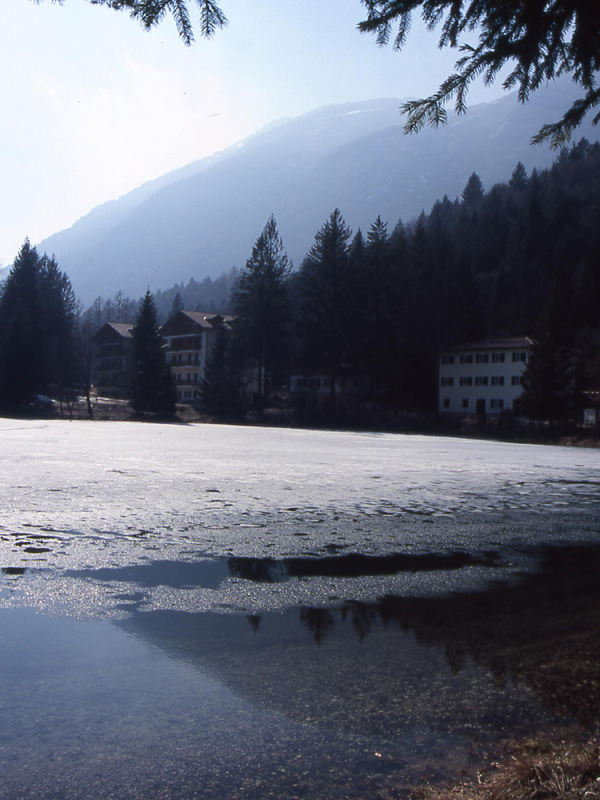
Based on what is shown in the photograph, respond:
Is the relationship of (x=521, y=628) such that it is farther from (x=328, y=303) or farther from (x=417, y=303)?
(x=417, y=303)

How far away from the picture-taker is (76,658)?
→ 4266 mm

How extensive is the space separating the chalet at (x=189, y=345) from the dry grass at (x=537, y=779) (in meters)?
103

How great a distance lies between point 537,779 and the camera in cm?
266

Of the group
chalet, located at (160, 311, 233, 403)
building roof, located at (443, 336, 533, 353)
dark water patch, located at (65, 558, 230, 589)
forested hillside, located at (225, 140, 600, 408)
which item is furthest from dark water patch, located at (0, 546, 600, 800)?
chalet, located at (160, 311, 233, 403)

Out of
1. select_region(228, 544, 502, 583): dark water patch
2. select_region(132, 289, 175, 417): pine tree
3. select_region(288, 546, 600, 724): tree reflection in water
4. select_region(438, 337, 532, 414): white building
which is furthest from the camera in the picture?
select_region(132, 289, 175, 417): pine tree

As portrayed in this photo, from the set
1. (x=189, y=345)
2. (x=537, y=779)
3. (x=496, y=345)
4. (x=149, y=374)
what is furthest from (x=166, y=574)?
(x=189, y=345)

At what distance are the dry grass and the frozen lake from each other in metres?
0.21

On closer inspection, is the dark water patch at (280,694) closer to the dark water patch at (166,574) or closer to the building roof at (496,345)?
the dark water patch at (166,574)

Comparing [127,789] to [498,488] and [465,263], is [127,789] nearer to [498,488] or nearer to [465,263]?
[498,488]

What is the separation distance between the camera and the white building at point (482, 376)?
7675 cm

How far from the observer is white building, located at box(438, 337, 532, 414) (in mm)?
76750

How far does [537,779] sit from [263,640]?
2383 millimetres

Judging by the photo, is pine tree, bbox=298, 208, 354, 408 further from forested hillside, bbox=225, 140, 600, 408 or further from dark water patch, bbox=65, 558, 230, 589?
dark water patch, bbox=65, 558, 230, 589

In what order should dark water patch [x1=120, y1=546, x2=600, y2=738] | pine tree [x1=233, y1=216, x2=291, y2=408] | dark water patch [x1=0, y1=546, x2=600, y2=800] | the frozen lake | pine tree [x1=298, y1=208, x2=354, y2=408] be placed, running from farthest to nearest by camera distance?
pine tree [x1=233, y1=216, x2=291, y2=408] → pine tree [x1=298, y1=208, x2=354, y2=408] → dark water patch [x1=120, y1=546, x2=600, y2=738] → the frozen lake → dark water patch [x1=0, y1=546, x2=600, y2=800]
